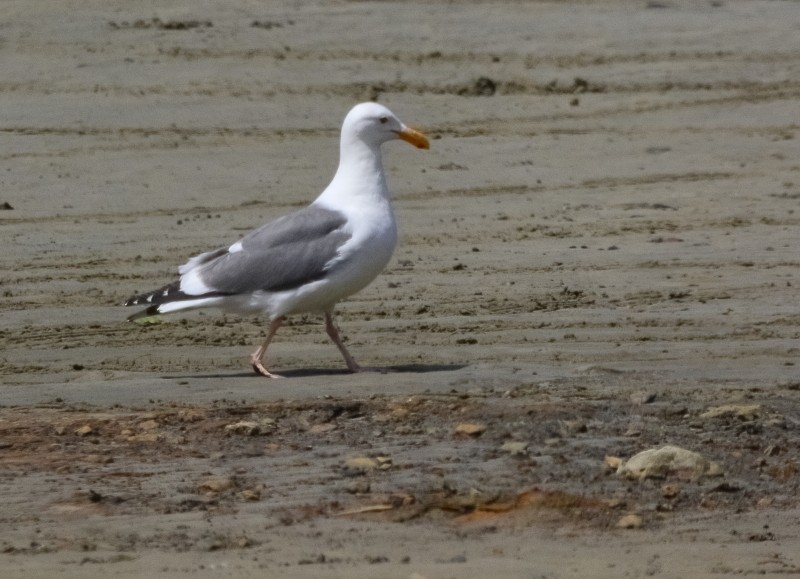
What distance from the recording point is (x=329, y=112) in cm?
1233

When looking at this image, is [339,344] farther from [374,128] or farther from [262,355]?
[374,128]

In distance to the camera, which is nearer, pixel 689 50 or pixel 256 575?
pixel 256 575

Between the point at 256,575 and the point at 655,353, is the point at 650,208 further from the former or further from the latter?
the point at 256,575

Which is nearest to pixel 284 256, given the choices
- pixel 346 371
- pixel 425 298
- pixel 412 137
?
pixel 346 371

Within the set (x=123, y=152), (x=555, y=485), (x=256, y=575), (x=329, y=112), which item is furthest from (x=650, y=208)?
(x=256, y=575)

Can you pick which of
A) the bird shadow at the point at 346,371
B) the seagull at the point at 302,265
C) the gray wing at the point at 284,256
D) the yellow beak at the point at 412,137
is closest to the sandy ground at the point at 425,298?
the bird shadow at the point at 346,371

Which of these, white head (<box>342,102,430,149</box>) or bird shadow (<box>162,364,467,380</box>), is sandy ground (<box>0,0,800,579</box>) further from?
white head (<box>342,102,430,149</box>)

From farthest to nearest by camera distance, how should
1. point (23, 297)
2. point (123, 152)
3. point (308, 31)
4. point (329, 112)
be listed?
point (308, 31) < point (329, 112) < point (123, 152) < point (23, 297)

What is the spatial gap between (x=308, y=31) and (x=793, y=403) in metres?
7.12

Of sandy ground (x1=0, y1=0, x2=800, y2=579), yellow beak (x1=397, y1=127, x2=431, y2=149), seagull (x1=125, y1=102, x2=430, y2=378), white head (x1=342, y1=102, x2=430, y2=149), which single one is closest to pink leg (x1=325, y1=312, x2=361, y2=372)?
seagull (x1=125, y1=102, x2=430, y2=378)

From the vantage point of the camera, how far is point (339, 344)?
796 centimetres

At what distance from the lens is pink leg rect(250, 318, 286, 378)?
309 inches

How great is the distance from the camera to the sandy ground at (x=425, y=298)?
229 inches

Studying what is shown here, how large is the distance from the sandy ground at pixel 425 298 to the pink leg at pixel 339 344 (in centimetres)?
15
